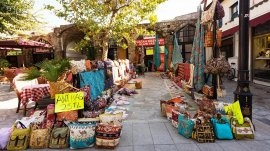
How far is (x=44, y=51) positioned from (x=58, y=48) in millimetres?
2357

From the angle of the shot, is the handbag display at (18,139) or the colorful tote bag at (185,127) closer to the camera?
the handbag display at (18,139)

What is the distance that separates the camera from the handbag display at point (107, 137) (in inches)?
159

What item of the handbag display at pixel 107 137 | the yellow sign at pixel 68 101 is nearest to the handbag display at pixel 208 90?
the handbag display at pixel 107 137

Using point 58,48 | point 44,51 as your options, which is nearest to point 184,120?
point 58,48

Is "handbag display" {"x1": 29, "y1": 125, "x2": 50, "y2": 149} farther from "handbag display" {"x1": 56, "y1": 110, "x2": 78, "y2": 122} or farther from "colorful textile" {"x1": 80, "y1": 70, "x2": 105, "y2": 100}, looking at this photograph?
"colorful textile" {"x1": 80, "y1": 70, "x2": 105, "y2": 100}

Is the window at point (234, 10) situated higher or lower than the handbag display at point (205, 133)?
higher

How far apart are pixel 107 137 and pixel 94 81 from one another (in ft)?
10.6

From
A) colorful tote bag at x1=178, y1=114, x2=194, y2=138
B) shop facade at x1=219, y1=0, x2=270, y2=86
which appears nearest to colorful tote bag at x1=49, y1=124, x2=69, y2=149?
colorful tote bag at x1=178, y1=114, x2=194, y2=138

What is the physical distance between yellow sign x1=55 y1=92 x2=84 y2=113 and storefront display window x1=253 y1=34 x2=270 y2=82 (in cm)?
912

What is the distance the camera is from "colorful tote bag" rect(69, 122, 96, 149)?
407 centimetres

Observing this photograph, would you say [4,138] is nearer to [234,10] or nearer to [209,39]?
[209,39]

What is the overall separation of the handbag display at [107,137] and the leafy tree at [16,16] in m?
13.8

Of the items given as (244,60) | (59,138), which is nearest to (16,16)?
(59,138)

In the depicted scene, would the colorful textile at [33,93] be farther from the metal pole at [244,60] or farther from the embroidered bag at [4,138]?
the metal pole at [244,60]
